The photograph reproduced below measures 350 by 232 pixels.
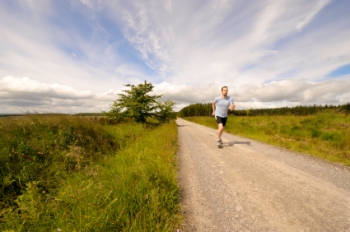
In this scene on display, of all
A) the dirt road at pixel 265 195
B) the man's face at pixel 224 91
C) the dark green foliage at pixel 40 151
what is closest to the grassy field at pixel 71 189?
the dark green foliage at pixel 40 151

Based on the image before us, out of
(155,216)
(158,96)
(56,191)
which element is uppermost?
(158,96)

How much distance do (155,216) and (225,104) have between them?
550cm

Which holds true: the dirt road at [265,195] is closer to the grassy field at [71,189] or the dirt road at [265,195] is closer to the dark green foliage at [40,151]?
the grassy field at [71,189]

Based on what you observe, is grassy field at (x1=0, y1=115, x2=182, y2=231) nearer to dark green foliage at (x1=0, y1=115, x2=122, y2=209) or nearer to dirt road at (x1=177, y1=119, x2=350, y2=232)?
dark green foliage at (x1=0, y1=115, x2=122, y2=209)

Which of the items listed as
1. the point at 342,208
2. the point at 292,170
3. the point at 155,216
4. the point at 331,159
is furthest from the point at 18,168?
the point at 331,159

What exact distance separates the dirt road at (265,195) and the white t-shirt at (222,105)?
2547 millimetres

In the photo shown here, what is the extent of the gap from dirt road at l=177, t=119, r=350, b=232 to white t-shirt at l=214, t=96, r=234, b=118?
2.55 m

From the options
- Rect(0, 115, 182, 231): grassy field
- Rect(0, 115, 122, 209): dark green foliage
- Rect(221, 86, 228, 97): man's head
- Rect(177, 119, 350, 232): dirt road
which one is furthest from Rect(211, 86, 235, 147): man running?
Rect(0, 115, 122, 209): dark green foliage

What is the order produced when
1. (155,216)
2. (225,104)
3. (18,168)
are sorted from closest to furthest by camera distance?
(155,216) → (18,168) → (225,104)

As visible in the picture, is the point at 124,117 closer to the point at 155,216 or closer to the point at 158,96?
the point at 158,96

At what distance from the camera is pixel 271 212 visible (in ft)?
7.55

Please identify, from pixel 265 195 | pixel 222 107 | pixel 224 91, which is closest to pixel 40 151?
pixel 265 195

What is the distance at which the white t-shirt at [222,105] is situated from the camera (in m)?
6.72

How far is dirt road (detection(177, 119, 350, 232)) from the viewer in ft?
6.86
